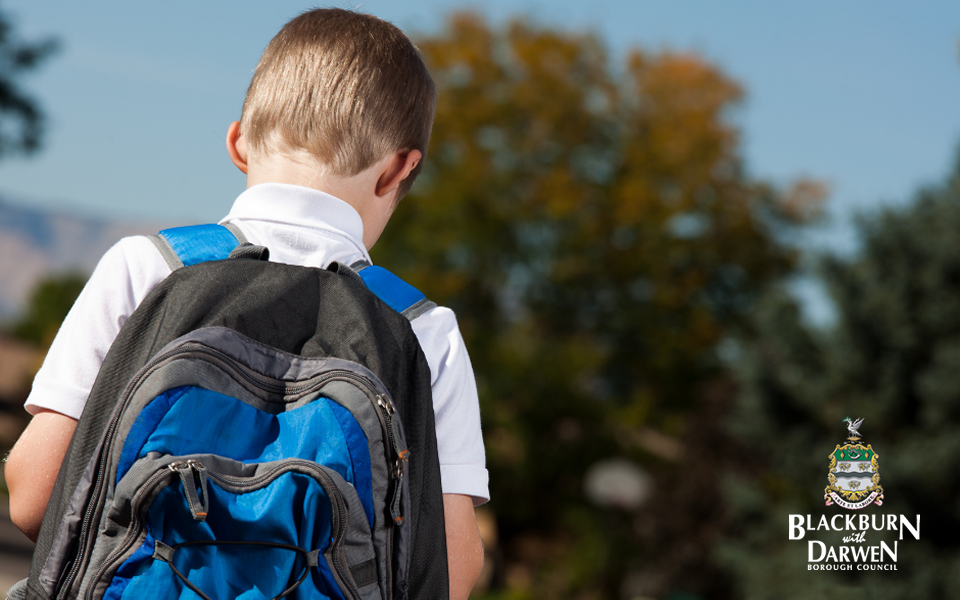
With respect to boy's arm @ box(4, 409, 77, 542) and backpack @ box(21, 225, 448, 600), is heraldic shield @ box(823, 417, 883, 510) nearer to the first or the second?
backpack @ box(21, 225, 448, 600)

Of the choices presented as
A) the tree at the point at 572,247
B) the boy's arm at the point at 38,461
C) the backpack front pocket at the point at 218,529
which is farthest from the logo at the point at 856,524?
the boy's arm at the point at 38,461

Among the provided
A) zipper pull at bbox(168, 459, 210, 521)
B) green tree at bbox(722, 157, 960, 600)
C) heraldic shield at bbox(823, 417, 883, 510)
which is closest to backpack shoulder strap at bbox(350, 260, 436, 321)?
zipper pull at bbox(168, 459, 210, 521)

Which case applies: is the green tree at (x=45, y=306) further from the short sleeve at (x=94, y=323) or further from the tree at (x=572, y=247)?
the short sleeve at (x=94, y=323)

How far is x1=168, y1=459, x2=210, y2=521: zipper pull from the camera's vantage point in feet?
3.11

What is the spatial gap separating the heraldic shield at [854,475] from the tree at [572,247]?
745cm

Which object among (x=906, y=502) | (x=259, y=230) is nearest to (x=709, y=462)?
(x=906, y=502)

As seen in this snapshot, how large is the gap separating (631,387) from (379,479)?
1858cm

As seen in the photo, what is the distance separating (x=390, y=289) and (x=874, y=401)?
8670 millimetres

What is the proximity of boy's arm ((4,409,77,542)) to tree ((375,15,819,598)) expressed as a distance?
15.1 meters

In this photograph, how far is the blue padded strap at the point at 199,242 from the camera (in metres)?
1.17

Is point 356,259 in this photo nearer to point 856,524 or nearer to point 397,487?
point 397,487

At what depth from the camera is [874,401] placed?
342 inches

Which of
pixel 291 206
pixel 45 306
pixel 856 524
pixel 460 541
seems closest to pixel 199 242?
pixel 291 206

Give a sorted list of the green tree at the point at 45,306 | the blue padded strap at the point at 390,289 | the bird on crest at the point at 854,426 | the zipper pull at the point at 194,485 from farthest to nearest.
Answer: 1. the green tree at the point at 45,306
2. the bird on crest at the point at 854,426
3. the blue padded strap at the point at 390,289
4. the zipper pull at the point at 194,485
